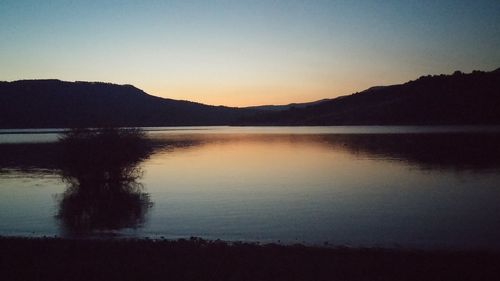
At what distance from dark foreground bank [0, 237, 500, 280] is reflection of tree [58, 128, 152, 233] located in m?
10.7

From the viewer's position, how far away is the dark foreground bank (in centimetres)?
1198

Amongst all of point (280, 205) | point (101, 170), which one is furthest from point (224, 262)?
point (101, 170)

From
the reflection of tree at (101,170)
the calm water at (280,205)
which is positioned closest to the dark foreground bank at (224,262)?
the calm water at (280,205)

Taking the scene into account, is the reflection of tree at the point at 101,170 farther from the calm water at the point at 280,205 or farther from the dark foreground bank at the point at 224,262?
the dark foreground bank at the point at 224,262

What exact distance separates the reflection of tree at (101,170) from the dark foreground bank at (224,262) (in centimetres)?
1068

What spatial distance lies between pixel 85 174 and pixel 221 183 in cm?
1143

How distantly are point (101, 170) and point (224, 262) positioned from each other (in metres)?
21.7

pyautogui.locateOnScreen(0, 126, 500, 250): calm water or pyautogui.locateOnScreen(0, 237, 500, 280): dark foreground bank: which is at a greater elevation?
pyautogui.locateOnScreen(0, 237, 500, 280): dark foreground bank

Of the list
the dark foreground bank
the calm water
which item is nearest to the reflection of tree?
the calm water

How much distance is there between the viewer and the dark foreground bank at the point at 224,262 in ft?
39.3

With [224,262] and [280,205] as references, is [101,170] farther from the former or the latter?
[224,262]

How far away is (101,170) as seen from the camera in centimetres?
3184

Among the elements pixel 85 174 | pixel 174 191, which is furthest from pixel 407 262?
pixel 85 174

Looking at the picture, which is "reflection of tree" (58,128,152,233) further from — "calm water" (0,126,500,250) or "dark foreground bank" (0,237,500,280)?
"dark foreground bank" (0,237,500,280)
